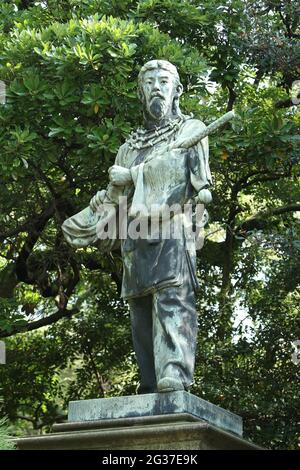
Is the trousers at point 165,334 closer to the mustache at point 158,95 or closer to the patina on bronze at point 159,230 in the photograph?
the patina on bronze at point 159,230

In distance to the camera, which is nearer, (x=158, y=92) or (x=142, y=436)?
(x=142, y=436)

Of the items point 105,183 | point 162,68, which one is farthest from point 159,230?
point 105,183

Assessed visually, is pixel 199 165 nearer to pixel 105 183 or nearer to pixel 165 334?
pixel 165 334

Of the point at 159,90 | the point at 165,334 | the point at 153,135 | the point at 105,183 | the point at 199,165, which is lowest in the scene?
the point at 165,334

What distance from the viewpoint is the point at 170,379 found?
7039 millimetres

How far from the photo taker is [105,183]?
488 inches

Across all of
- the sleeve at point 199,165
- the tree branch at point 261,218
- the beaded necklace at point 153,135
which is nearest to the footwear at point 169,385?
the sleeve at point 199,165

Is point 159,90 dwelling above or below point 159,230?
above

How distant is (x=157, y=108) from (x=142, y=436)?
2.47m

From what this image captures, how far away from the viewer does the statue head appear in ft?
25.7

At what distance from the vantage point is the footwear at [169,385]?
7.01 metres

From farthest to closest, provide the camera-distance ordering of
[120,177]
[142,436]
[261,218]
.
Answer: [261,218], [120,177], [142,436]

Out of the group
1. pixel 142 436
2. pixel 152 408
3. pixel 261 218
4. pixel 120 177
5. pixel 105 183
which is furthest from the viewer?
pixel 261 218

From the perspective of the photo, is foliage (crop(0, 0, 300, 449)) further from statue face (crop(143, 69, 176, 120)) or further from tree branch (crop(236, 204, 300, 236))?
statue face (crop(143, 69, 176, 120))
